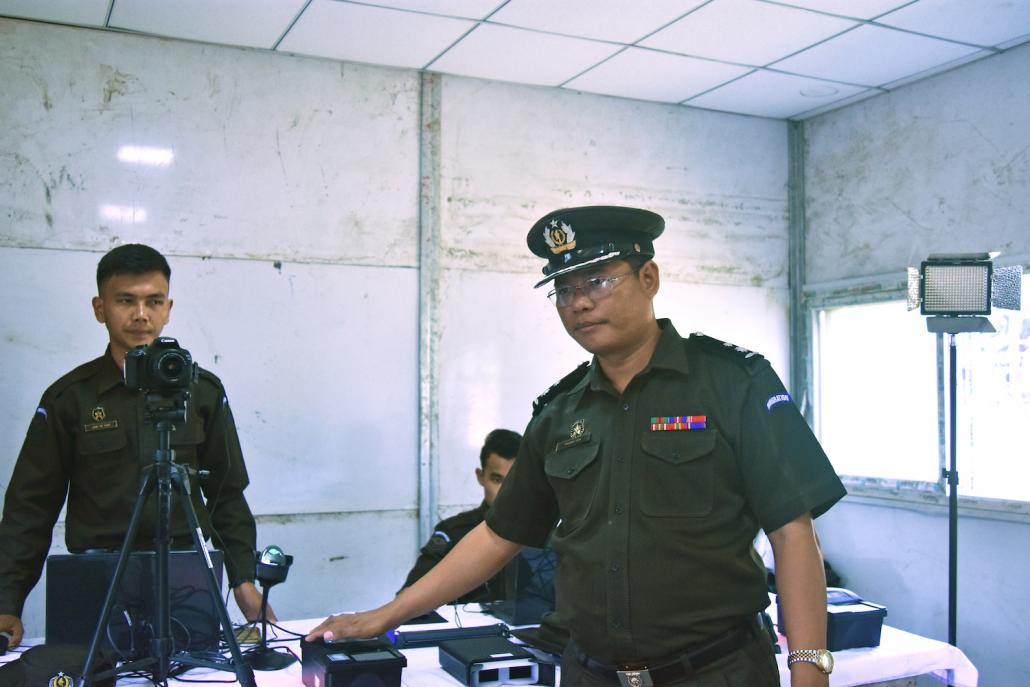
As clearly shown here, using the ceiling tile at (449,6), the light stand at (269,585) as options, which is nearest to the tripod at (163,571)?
the light stand at (269,585)

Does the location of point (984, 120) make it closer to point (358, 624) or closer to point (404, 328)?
point (404, 328)

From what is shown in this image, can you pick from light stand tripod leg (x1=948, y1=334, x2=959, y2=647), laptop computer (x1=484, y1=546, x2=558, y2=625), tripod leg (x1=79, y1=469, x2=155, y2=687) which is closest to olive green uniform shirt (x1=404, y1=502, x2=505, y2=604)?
laptop computer (x1=484, y1=546, x2=558, y2=625)

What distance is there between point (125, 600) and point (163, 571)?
0.60 feet

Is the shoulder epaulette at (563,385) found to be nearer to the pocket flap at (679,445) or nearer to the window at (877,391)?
the pocket flap at (679,445)

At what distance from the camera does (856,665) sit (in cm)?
261

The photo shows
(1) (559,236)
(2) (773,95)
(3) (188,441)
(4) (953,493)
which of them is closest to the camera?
(1) (559,236)

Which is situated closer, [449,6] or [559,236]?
[559,236]

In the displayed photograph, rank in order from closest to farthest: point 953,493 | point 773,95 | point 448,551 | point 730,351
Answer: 1. point 730,351
2. point 448,551
3. point 953,493
4. point 773,95

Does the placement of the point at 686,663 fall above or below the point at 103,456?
below

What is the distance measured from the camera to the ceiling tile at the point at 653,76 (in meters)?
4.54

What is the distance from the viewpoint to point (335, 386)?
4.50m

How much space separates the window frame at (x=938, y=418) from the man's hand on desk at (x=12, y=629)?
3786mm

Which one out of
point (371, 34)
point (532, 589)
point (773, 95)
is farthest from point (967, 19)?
point (532, 589)

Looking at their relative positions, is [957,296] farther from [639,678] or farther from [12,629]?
[12,629]
